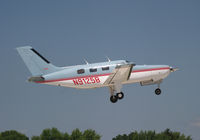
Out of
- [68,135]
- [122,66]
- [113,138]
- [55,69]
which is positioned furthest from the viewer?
[113,138]

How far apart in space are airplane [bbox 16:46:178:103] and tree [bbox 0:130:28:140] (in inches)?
2762

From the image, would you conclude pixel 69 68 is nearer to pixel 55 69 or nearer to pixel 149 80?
pixel 55 69

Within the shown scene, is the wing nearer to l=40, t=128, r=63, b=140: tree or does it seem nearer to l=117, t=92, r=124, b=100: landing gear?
l=117, t=92, r=124, b=100: landing gear

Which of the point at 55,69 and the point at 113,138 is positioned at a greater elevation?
the point at 113,138

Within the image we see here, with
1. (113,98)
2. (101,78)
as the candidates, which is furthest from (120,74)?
(113,98)

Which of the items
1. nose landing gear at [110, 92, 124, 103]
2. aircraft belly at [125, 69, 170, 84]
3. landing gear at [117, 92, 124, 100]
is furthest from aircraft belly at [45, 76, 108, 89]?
aircraft belly at [125, 69, 170, 84]

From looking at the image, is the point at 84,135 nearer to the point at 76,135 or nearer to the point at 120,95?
the point at 76,135

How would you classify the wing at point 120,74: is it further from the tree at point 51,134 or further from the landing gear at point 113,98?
the tree at point 51,134

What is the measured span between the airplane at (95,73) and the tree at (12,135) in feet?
230

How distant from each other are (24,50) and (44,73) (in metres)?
3.69

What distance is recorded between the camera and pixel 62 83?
44625mm

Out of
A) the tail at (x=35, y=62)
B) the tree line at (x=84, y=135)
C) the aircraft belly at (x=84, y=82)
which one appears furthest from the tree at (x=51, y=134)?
the aircraft belly at (x=84, y=82)

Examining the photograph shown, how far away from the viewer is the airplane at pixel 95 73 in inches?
1737

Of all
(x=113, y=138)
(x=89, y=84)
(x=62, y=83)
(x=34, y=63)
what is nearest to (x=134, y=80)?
(x=89, y=84)
